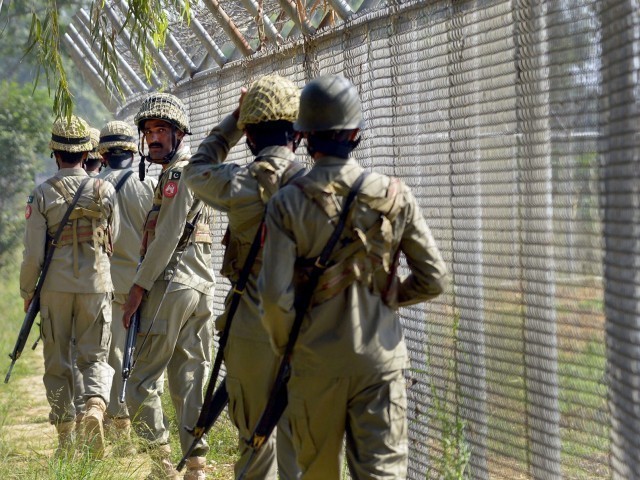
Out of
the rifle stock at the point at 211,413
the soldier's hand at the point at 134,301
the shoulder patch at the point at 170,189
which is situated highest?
the shoulder patch at the point at 170,189

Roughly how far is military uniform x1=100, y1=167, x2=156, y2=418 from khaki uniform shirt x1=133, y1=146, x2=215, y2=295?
1936 millimetres

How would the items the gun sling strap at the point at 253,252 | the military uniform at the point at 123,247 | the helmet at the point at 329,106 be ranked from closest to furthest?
1. the helmet at the point at 329,106
2. the gun sling strap at the point at 253,252
3. the military uniform at the point at 123,247

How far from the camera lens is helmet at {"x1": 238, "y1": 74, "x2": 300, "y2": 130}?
14.2 feet

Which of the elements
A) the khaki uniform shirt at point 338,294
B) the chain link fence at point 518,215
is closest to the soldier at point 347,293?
the khaki uniform shirt at point 338,294

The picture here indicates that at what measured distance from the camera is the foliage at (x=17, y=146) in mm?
22516

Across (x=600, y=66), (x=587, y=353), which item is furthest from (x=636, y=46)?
(x=587, y=353)

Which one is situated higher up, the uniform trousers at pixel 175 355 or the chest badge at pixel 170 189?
the chest badge at pixel 170 189

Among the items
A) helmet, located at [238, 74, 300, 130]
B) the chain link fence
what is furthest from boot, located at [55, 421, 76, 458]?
helmet, located at [238, 74, 300, 130]

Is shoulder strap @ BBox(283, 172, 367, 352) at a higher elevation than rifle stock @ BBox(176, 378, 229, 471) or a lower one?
higher

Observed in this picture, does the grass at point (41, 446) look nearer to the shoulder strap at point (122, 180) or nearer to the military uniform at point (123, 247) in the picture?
the military uniform at point (123, 247)

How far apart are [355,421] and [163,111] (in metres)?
2.74

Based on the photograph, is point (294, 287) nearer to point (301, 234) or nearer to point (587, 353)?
point (301, 234)

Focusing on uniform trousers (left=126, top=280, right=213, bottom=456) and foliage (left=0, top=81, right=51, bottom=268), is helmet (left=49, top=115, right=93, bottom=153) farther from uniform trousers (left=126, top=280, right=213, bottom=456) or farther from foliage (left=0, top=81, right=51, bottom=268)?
foliage (left=0, top=81, right=51, bottom=268)

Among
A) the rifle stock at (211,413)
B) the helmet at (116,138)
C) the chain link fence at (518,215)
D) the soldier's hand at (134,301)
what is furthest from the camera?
the helmet at (116,138)
